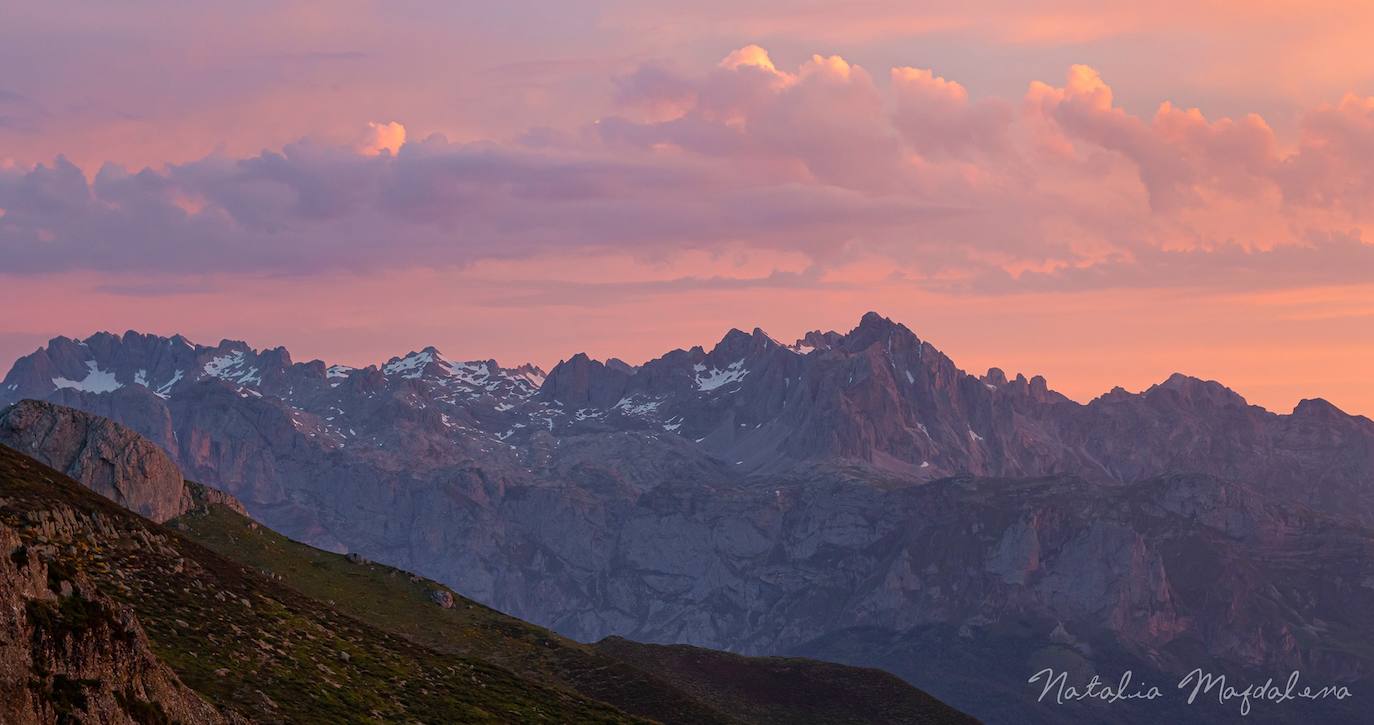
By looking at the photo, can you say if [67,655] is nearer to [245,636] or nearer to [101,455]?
[245,636]

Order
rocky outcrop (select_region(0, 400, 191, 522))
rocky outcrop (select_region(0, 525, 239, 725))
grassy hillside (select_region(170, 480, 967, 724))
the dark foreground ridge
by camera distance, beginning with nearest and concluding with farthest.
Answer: rocky outcrop (select_region(0, 525, 239, 725)), the dark foreground ridge, grassy hillside (select_region(170, 480, 967, 724)), rocky outcrop (select_region(0, 400, 191, 522))

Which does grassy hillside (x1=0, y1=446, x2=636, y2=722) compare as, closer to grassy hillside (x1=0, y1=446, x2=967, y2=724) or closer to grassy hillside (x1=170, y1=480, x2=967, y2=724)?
grassy hillside (x1=0, y1=446, x2=967, y2=724)

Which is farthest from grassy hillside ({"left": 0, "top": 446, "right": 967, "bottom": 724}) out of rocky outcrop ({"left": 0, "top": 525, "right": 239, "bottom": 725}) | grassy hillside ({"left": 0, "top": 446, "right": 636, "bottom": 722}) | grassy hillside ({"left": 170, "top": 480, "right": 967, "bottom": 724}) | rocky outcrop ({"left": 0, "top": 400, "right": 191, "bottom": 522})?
rocky outcrop ({"left": 0, "top": 400, "right": 191, "bottom": 522})

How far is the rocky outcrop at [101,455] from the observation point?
158 metres

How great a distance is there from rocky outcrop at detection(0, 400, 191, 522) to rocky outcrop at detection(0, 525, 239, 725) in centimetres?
9632

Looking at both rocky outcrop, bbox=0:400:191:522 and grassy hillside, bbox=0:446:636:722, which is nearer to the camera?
grassy hillside, bbox=0:446:636:722

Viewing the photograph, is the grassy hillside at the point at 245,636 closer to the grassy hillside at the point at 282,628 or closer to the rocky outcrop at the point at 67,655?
the grassy hillside at the point at 282,628

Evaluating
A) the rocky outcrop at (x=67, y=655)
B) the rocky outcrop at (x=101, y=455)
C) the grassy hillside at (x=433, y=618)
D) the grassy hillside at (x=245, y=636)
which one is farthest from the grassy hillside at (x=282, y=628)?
the rocky outcrop at (x=101, y=455)

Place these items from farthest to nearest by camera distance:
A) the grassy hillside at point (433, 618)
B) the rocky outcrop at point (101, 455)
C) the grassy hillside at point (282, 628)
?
the rocky outcrop at point (101, 455) → the grassy hillside at point (433, 618) → the grassy hillside at point (282, 628)

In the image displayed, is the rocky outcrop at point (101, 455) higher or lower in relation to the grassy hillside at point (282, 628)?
higher

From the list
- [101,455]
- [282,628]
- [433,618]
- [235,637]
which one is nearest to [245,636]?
[235,637]

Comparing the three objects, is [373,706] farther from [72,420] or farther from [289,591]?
[72,420]

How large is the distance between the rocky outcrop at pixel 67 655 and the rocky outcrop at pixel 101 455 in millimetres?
96324

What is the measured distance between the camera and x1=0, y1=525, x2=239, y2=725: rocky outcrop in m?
57.4
